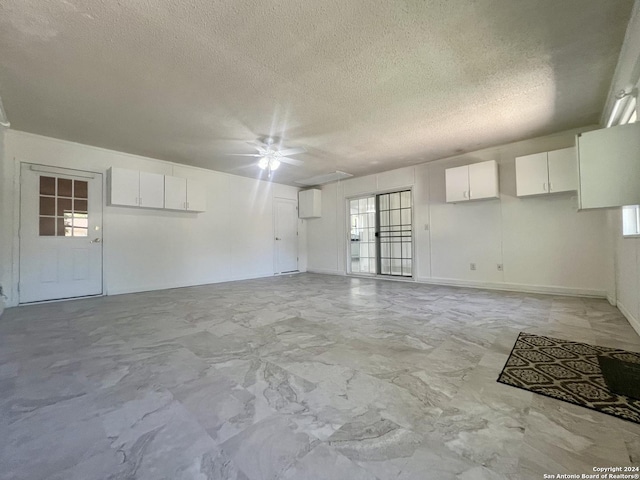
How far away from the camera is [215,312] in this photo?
11.6 ft

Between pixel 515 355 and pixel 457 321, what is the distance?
0.89 metres

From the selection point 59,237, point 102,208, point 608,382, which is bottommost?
point 608,382

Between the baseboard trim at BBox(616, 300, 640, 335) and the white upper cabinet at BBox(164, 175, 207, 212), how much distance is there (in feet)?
21.6

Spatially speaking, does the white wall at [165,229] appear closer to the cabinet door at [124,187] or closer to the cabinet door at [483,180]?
the cabinet door at [124,187]

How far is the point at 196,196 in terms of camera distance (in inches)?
220

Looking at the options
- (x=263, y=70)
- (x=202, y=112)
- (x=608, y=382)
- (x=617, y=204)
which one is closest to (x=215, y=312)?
(x=202, y=112)

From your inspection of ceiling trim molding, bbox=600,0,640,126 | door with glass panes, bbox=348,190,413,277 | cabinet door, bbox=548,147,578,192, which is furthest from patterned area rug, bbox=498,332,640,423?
door with glass panes, bbox=348,190,413,277

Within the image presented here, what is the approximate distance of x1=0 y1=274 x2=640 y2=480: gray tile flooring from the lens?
110 cm

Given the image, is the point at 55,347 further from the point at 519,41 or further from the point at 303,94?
the point at 519,41

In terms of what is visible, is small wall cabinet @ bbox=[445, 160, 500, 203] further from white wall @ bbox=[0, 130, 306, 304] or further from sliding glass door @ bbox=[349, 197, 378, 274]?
white wall @ bbox=[0, 130, 306, 304]

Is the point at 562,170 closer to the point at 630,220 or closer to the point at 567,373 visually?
the point at 630,220

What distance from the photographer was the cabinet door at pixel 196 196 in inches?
215

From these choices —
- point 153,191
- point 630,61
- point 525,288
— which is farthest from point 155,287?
point 630,61

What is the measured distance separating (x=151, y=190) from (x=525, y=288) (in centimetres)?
696
